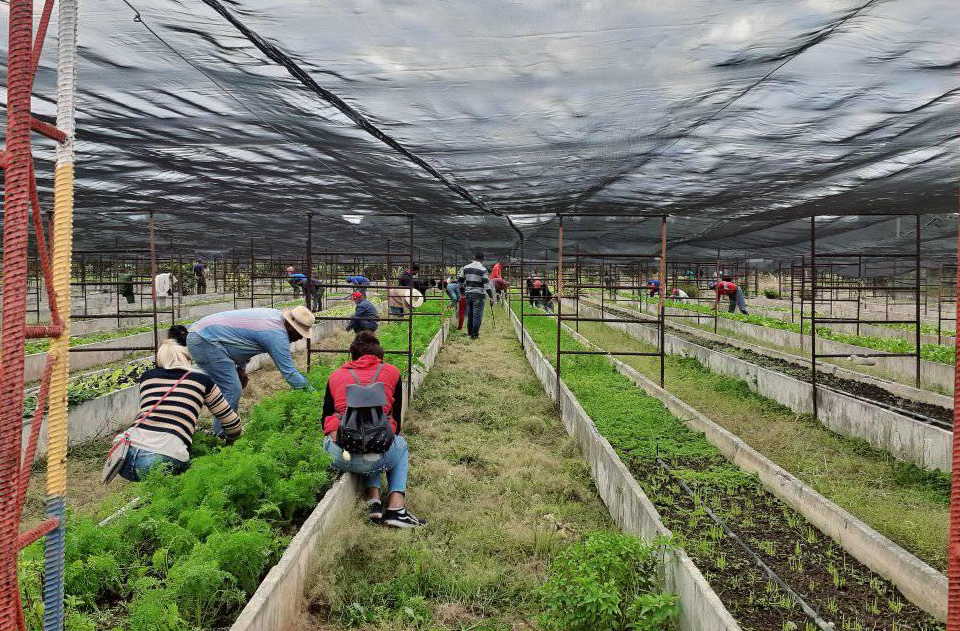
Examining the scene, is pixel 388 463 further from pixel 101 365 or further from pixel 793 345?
pixel 793 345

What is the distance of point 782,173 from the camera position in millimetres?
7703

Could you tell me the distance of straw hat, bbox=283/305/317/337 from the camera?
6359mm

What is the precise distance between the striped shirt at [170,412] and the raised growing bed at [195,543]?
399mm

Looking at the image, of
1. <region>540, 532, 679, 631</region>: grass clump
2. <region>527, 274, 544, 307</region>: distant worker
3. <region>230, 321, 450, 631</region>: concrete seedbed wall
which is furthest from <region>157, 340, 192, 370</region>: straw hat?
<region>527, 274, 544, 307</region>: distant worker

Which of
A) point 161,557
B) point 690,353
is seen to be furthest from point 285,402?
point 690,353

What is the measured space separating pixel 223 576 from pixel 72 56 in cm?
239

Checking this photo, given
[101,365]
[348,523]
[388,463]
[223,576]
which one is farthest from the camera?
[101,365]

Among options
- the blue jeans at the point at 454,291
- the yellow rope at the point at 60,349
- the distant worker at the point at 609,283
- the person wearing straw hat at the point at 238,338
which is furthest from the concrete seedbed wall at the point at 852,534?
the blue jeans at the point at 454,291

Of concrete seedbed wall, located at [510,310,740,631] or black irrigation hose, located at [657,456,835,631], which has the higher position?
concrete seedbed wall, located at [510,310,740,631]

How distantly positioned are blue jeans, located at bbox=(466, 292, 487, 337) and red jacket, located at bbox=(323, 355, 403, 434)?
9549 mm

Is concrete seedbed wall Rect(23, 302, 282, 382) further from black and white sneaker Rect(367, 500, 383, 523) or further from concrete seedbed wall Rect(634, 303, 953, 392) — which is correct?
concrete seedbed wall Rect(634, 303, 953, 392)

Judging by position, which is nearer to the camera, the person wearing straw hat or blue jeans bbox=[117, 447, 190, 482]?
blue jeans bbox=[117, 447, 190, 482]

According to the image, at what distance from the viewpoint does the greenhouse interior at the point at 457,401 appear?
9.96 ft

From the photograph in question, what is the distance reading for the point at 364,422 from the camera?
4.74m
